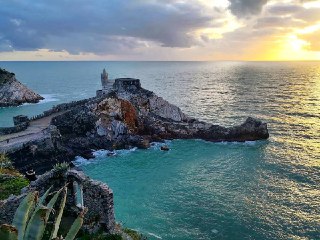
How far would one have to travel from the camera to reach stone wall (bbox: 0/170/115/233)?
22750mm

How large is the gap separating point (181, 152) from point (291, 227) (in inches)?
Result: 1056

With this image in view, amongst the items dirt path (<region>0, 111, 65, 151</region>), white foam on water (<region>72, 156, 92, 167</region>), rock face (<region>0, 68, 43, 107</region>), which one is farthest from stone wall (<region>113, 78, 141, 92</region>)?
rock face (<region>0, 68, 43, 107</region>)

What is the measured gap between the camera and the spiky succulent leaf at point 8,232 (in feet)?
27.9

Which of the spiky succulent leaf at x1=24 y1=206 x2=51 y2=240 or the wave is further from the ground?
the spiky succulent leaf at x1=24 y1=206 x2=51 y2=240

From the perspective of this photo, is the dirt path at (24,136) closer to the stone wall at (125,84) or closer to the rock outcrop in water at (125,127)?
the rock outcrop in water at (125,127)

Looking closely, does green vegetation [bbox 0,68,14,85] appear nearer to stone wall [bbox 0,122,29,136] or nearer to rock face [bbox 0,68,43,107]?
rock face [bbox 0,68,43,107]

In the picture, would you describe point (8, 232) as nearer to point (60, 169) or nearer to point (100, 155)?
point (60, 169)

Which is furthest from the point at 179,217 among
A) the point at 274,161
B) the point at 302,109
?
the point at 302,109

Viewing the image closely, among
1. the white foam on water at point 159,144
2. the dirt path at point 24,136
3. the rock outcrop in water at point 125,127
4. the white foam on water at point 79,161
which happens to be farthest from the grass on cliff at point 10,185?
the white foam on water at point 159,144

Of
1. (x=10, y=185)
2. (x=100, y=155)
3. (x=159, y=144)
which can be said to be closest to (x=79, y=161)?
(x=100, y=155)

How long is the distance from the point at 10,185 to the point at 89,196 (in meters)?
8.51

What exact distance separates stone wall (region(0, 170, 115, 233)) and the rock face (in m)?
94.8

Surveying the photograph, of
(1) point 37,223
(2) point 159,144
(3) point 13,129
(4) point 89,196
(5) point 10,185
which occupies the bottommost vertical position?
(2) point 159,144

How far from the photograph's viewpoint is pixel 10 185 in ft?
91.7
